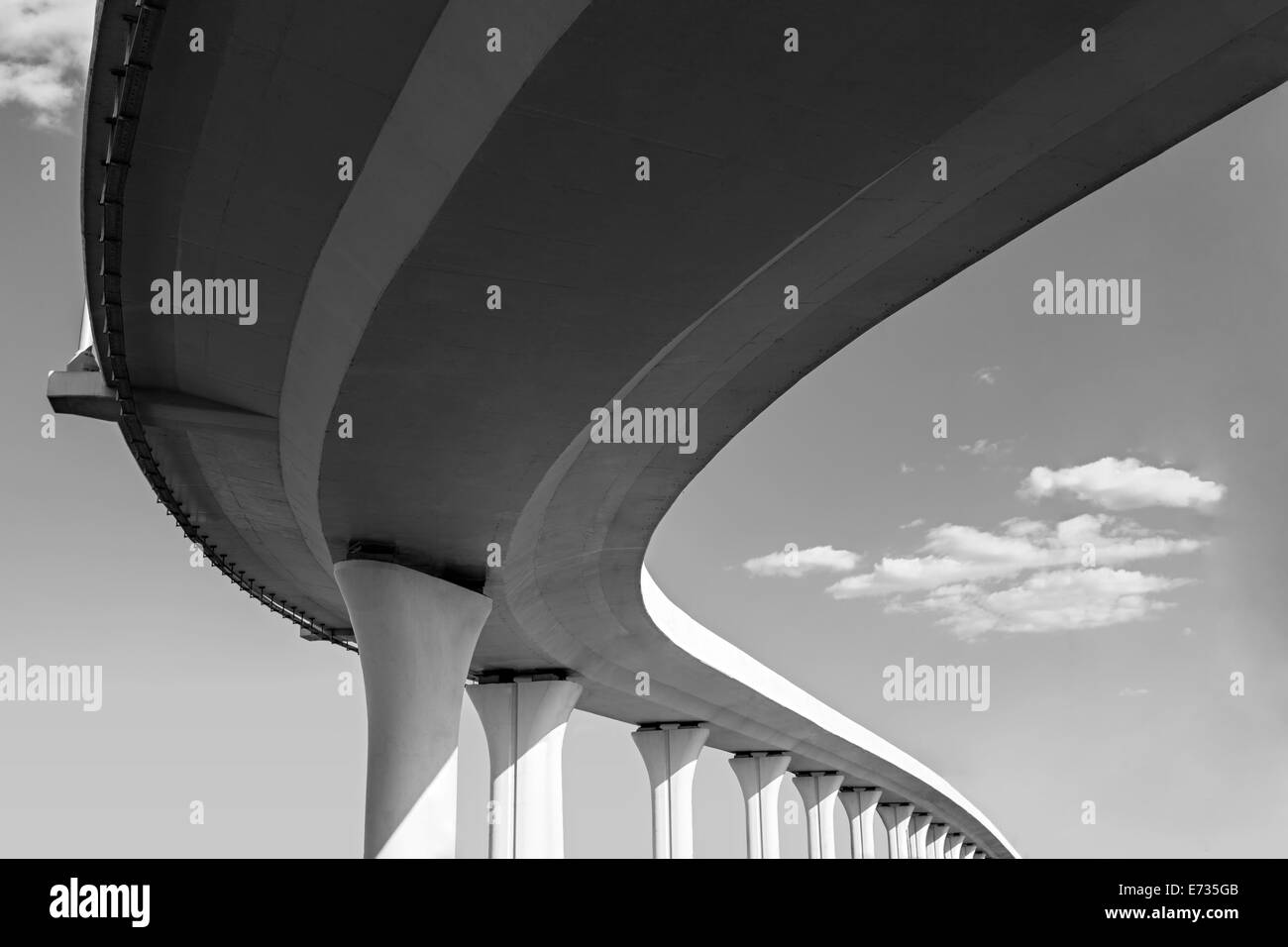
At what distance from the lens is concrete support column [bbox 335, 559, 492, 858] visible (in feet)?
69.1

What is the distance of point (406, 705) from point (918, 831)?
73181 millimetres

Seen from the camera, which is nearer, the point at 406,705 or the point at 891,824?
the point at 406,705

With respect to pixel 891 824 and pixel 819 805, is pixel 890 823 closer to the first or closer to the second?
pixel 891 824

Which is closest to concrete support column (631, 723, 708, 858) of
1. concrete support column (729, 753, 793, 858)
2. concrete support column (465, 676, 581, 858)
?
concrete support column (729, 753, 793, 858)

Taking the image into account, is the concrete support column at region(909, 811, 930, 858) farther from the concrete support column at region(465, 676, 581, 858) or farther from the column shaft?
the concrete support column at region(465, 676, 581, 858)

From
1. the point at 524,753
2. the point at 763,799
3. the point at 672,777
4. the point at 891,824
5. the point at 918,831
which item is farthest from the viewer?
the point at 918,831

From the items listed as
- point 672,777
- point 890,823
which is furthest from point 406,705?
point 890,823

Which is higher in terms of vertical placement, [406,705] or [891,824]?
[406,705]

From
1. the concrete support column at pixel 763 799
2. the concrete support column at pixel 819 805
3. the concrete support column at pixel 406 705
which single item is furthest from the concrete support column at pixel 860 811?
the concrete support column at pixel 406 705

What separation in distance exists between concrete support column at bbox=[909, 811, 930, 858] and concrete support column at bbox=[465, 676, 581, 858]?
178 ft

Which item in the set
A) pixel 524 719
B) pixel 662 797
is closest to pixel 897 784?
pixel 662 797

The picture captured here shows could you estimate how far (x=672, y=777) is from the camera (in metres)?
43.4

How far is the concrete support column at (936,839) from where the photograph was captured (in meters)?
91.1
